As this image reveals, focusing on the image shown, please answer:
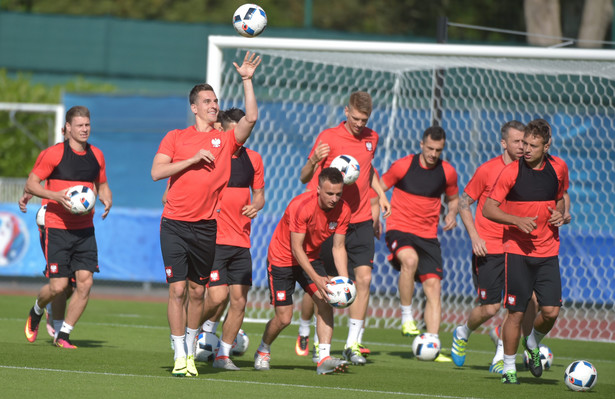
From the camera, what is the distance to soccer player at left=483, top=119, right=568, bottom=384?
8016 millimetres

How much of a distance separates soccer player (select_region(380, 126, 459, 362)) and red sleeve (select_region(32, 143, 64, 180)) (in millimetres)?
3638

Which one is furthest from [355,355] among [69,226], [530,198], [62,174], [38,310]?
[62,174]

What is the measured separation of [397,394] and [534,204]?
2.07 m

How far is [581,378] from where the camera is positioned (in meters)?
7.84

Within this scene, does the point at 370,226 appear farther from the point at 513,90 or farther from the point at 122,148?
the point at 122,148

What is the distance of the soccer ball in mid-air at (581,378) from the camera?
7.84 m

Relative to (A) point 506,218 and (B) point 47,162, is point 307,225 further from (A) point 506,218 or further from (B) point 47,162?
(B) point 47,162

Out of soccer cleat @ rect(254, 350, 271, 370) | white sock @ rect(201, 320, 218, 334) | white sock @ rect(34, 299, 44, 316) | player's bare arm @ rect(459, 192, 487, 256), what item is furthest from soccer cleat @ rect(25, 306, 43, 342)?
player's bare arm @ rect(459, 192, 487, 256)

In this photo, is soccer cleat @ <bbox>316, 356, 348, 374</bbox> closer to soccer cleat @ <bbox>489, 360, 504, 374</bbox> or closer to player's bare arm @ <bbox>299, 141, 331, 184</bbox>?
soccer cleat @ <bbox>489, 360, 504, 374</bbox>

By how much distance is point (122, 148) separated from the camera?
Result: 67.4ft

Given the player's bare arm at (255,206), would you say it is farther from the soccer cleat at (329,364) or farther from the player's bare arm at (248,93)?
the soccer cleat at (329,364)

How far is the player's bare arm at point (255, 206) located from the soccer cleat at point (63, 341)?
7.34ft

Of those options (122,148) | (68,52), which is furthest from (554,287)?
(68,52)

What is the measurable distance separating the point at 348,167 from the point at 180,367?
2497mm
